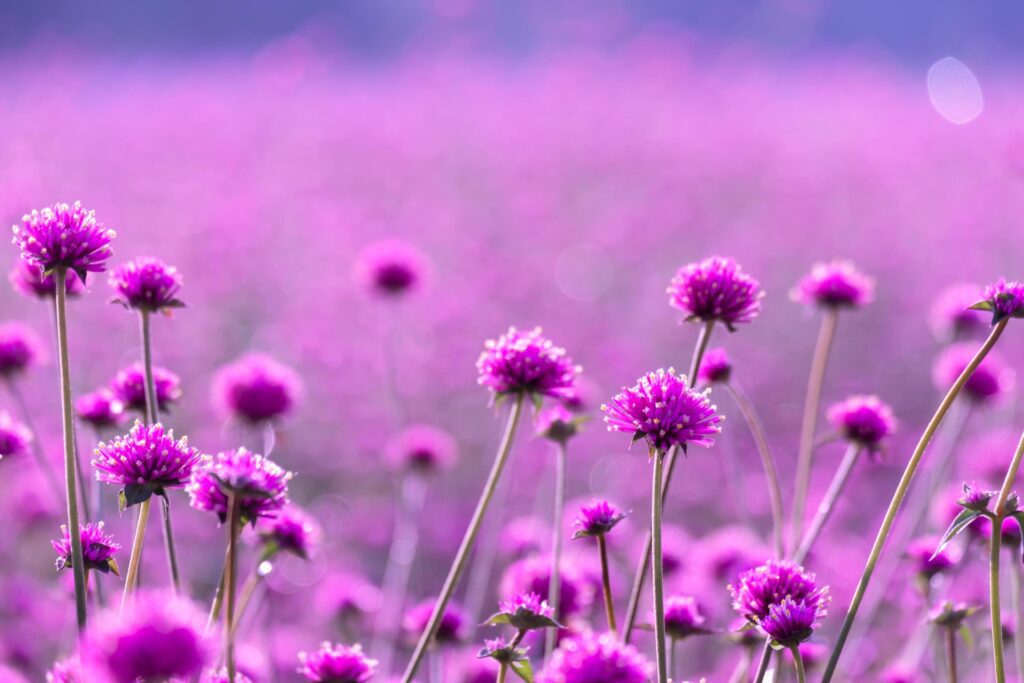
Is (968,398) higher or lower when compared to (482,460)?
lower

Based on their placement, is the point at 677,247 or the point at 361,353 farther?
the point at 677,247

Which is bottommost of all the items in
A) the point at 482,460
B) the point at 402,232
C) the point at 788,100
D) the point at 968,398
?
the point at 968,398

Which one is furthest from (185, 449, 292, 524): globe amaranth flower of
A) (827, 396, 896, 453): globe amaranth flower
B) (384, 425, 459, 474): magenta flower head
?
(384, 425, 459, 474): magenta flower head

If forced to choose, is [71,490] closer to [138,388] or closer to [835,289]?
[138,388]

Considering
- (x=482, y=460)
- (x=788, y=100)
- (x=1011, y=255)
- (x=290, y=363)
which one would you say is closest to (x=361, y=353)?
(x=290, y=363)

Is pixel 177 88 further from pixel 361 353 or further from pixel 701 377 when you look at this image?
pixel 701 377

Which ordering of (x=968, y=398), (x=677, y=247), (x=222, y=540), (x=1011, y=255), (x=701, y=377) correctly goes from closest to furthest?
(x=701, y=377), (x=968, y=398), (x=222, y=540), (x=1011, y=255), (x=677, y=247)

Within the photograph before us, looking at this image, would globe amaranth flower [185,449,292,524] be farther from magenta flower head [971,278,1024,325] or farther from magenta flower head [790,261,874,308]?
magenta flower head [790,261,874,308]

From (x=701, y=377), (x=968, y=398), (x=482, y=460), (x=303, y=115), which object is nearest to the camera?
(x=701, y=377)
